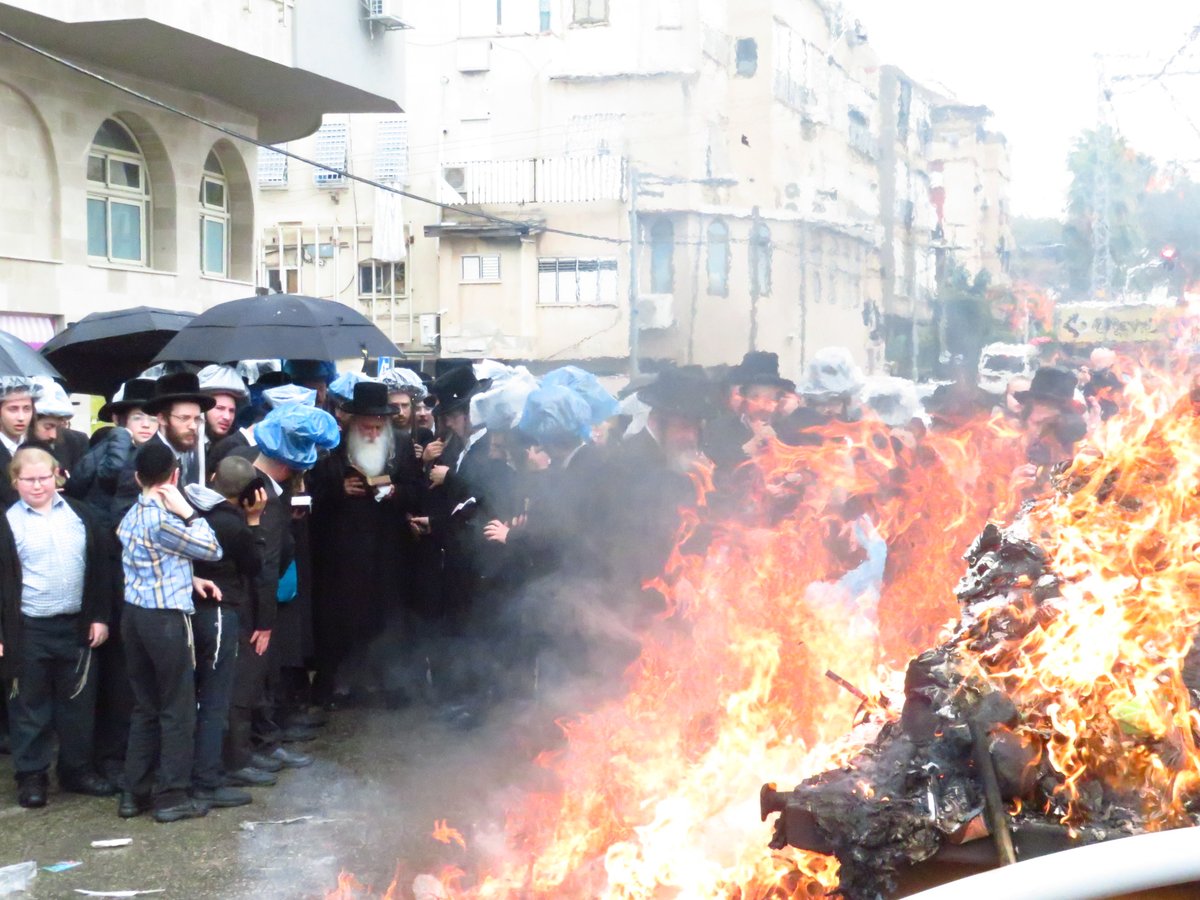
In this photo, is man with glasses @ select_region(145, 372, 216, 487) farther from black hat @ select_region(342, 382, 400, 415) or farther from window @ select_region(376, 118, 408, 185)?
window @ select_region(376, 118, 408, 185)

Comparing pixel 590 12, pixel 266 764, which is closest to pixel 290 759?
pixel 266 764

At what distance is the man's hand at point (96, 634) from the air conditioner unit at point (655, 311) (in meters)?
8.41

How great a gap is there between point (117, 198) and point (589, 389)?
36.1 feet

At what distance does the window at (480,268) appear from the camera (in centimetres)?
3569

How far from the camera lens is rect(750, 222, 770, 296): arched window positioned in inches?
490

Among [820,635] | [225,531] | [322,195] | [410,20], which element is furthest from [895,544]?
[322,195]

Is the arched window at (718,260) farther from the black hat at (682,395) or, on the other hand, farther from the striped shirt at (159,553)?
the striped shirt at (159,553)

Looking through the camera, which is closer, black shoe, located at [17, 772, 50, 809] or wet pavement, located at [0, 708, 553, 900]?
wet pavement, located at [0, 708, 553, 900]

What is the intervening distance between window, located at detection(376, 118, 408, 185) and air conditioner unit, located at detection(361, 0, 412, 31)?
1543cm

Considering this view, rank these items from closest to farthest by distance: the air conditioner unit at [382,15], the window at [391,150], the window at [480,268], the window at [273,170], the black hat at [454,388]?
1. the black hat at [454,388]
2. the air conditioner unit at [382,15]
3. the window at [480,268]
4. the window at [391,150]
5. the window at [273,170]

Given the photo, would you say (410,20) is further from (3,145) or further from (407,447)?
(407,447)

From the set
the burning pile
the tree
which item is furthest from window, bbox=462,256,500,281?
the burning pile

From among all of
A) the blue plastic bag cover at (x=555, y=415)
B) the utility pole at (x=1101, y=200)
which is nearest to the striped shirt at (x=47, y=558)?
the blue plastic bag cover at (x=555, y=415)

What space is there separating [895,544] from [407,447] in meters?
3.79
